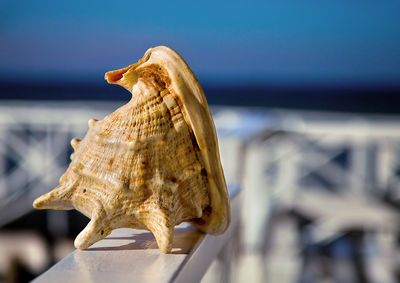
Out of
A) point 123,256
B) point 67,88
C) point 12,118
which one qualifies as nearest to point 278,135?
point 12,118

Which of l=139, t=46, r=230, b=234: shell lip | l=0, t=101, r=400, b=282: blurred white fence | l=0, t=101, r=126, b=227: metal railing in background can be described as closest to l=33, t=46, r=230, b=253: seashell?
l=139, t=46, r=230, b=234: shell lip

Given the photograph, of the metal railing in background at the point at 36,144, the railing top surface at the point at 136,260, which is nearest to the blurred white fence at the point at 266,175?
the metal railing in background at the point at 36,144

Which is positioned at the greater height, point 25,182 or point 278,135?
point 278,135

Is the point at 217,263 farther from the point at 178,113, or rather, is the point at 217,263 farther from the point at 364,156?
the point at 364,156

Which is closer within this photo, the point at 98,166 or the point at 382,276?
the point at 98,166

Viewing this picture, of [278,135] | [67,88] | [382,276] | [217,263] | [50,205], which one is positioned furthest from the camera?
[67,88]

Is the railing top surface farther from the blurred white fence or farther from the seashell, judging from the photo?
the blurred white fence
